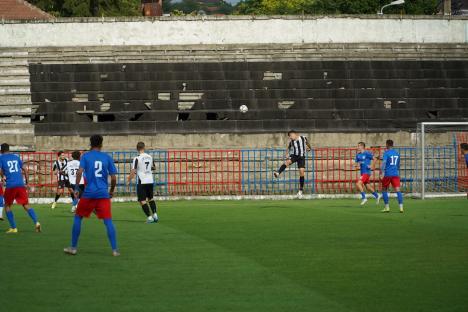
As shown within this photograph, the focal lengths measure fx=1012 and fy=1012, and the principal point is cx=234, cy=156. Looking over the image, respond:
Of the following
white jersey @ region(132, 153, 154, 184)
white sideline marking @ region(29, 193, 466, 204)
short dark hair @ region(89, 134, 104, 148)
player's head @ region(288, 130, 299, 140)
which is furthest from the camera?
white sideline marking @ region(29, 193, 466, 204)

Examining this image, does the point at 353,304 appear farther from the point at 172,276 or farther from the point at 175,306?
the point at 172,276

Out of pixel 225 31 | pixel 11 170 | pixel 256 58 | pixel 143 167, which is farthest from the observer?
pixel 225 31

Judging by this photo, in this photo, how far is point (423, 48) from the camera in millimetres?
47594

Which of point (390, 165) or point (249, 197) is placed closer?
point (390, 165)

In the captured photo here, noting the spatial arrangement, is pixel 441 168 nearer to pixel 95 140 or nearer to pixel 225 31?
pixel 225 31

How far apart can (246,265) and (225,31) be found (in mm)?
32179

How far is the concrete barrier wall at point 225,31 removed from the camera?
46406 millimetres

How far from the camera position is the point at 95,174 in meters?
17.1

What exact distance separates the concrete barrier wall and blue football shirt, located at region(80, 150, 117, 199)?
29.9 meters

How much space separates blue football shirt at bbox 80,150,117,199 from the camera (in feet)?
55.9

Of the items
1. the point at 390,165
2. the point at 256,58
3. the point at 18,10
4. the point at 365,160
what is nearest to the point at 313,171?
the point at 365,160

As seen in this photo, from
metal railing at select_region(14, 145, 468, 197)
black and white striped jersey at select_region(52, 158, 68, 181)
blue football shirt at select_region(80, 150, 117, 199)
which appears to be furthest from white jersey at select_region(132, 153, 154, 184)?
metal railing at select_region(14, 145, 468, 197)

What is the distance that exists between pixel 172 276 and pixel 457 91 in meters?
31.5

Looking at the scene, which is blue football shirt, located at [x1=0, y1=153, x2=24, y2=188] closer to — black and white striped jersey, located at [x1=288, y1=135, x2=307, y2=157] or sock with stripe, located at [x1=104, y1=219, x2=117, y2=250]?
sock with stripe, located at [x1=104, y1=219, x2=117, y2=250]
